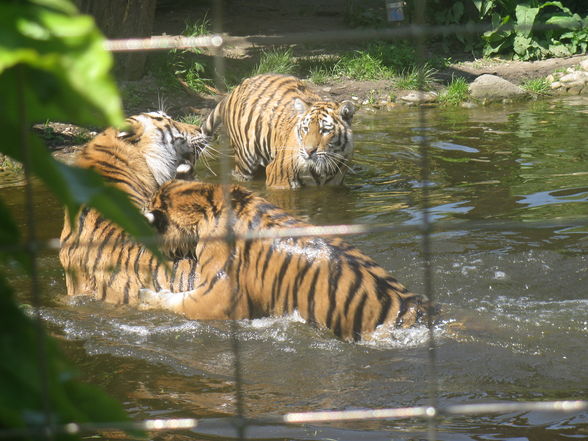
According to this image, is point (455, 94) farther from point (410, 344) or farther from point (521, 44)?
point (410, 344)

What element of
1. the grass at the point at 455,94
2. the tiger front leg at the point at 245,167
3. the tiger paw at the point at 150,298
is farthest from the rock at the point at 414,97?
the tiger paw at the point at 150,298

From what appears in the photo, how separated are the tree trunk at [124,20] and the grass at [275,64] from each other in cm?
140

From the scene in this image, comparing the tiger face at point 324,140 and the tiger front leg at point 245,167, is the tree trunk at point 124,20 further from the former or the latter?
the tiger face at point 324,140

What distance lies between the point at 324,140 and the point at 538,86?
4.39 metres

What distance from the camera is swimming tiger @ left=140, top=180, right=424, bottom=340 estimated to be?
3480mm

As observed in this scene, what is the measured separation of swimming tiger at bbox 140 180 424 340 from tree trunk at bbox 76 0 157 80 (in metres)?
5.20

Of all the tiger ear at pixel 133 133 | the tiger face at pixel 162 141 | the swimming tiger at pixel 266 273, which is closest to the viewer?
the swimming tiger at pixel 266 273

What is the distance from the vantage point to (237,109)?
7.50 meters

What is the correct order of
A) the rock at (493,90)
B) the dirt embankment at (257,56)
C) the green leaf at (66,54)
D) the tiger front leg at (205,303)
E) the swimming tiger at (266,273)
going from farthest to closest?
the rock at (493,90) < the dirt embankment at (257,56) < the tiger front leg at (205,303) < the swimming tiger at (266,273) < the green leaf at (66,54)

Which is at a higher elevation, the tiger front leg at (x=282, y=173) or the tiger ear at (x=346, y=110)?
the tiger ear at (x=346, y=110)

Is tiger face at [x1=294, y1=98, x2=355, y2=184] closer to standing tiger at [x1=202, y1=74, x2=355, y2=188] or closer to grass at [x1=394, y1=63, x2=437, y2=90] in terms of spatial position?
standing tiger at [x1=202, y1=74, x2=355, y2=188]

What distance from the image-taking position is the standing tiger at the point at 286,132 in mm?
6590

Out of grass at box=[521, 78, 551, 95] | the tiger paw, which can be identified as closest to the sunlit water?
the tiger paw

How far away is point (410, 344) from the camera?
3416mm
